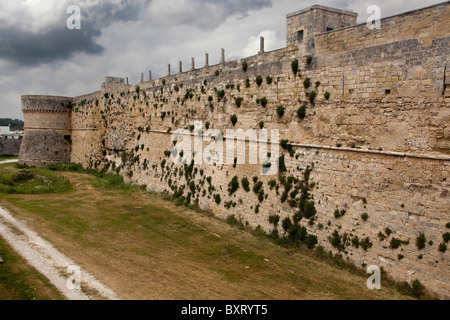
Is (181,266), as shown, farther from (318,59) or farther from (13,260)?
(318,59)

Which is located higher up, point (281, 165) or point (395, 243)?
point (281, 165)

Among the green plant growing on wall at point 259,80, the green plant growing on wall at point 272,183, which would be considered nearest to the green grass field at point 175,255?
the green plant growing on wall at point 272,183

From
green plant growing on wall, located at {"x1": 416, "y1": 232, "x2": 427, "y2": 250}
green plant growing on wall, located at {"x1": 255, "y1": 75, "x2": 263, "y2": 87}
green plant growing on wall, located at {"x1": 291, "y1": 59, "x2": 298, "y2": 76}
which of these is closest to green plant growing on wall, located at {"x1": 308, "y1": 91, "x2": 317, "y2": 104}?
green plant growing on wall, located at {"x1": 291, "y1": 59, "x2": 298, "y2": 76}

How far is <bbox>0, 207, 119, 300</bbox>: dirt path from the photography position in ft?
27.1

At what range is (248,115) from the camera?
14.3 metres

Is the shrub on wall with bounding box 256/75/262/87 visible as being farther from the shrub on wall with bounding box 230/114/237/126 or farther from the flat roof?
the flat roof

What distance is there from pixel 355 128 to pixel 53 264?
9.34 metres

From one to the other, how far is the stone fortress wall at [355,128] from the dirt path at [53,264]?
6.31 metres

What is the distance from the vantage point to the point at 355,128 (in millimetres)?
10555

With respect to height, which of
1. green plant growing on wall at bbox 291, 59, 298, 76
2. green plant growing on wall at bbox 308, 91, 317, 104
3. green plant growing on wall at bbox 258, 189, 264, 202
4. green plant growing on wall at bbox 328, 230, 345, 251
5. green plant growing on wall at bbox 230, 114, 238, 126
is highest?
green plant growing on wall at bbox 291, 59, 298, 76

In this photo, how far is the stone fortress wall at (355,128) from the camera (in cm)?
879

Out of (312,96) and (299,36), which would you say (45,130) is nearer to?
(299,36)

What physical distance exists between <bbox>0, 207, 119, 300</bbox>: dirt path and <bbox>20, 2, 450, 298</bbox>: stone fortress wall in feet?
20.7

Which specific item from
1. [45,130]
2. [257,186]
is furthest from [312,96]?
[45,130]
